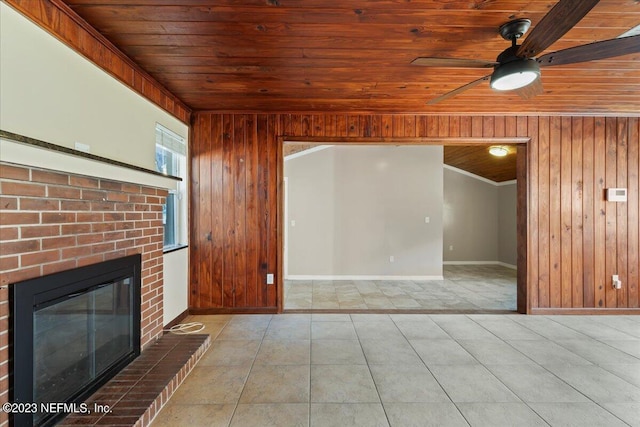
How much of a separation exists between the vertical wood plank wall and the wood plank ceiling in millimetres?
368

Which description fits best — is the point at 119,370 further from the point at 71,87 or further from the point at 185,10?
the point at 185,10

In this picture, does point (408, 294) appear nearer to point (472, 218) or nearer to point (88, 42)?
point (472, 218)

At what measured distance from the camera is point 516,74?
1.90 m

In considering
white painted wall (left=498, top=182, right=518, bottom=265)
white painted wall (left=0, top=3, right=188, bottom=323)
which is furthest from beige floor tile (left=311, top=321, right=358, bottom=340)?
white painted wall (left=498, top=182, right=518, bottom=265)

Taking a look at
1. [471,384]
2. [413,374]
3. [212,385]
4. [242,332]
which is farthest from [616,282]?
[212,385]

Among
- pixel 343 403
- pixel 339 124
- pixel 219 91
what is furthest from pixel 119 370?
pixel 339 124

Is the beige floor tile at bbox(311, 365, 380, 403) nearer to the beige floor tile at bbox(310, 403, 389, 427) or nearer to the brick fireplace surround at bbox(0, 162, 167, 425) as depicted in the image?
the beige floor tile at bbox(310, 403, 389, 427)

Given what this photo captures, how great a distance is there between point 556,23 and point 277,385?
8.81 feet

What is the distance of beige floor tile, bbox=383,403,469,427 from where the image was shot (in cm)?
178

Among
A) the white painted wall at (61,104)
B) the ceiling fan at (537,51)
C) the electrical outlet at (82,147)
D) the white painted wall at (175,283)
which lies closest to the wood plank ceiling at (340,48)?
the ceiling fan at (537,51)

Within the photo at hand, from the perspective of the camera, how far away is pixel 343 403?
1958mm

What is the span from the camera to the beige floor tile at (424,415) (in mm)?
1778

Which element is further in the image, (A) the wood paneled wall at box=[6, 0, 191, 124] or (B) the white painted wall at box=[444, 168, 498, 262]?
(B) the white painted wall at box=[444, 168, 498, 262]

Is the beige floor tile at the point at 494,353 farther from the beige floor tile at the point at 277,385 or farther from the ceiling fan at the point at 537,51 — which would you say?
the ceiling fan at the point at 537,51
